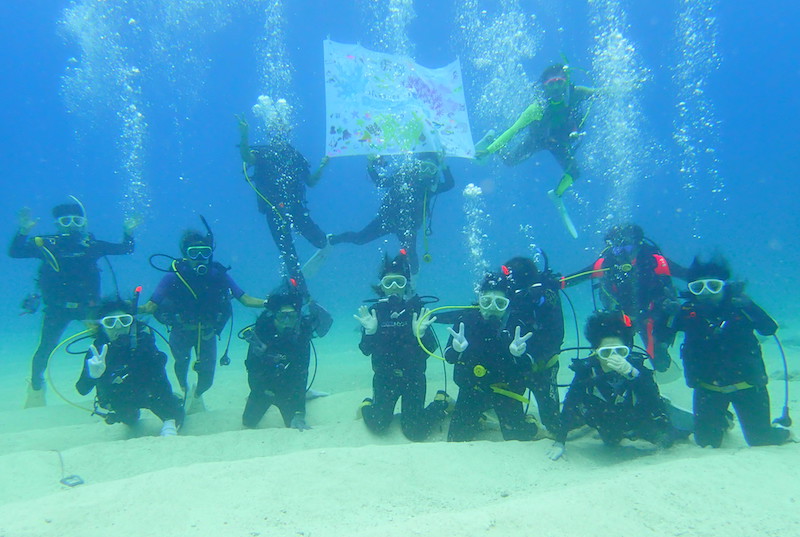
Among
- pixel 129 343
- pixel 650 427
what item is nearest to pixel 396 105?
pixel 129 343

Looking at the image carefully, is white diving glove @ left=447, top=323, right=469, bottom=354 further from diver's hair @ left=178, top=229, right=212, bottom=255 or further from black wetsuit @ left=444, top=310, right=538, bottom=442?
diver's hair @ left=178, top=229, right=212, bottom=255

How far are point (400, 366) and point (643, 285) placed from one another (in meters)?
4.20

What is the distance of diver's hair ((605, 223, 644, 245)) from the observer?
277 inches

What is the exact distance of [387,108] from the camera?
8.49 meters

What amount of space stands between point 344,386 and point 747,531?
25.5 feet

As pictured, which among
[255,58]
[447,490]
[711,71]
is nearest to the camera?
[447,490]

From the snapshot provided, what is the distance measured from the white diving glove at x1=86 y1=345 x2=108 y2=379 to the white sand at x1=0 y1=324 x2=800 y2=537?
0.88m

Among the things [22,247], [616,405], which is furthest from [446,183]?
[22,247]

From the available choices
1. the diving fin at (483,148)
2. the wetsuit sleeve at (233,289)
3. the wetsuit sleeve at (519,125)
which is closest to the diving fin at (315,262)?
the wetsuit sleeve at (233,289)

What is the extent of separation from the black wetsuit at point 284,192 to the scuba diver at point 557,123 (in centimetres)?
405

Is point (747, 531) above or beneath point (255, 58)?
beneath

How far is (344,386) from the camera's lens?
9.46m

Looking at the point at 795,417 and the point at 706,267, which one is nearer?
the point at 706,267

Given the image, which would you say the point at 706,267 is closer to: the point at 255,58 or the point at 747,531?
the point at 747,531
